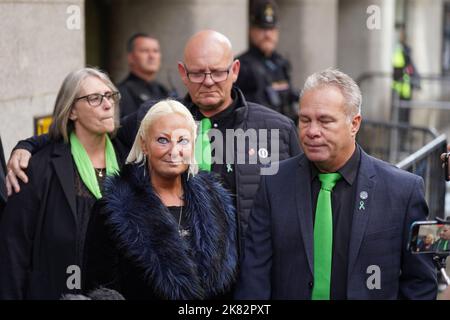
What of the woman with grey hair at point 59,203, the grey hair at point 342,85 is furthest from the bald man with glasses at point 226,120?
the grey hair at point 342,85

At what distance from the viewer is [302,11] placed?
15.0 m

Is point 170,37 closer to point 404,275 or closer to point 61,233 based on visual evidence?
point 61,233

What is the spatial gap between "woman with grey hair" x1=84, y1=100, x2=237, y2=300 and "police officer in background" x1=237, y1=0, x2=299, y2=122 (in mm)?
4867

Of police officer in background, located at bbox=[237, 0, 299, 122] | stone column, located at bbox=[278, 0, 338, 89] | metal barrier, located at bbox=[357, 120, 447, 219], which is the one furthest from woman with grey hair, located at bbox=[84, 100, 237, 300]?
stone column, located at bbox=[278, 0, 338, 89]

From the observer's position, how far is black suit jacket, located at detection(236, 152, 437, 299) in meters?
4.13

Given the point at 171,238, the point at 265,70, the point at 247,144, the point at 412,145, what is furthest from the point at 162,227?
the point at 412,145

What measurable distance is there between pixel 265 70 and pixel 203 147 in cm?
458

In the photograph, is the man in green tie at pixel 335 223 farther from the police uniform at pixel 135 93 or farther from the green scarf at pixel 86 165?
the police uniform at pixel 135 93

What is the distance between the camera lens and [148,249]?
14.1 feet

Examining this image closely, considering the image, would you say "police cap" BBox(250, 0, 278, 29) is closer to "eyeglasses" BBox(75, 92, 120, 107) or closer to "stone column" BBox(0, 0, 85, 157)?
"stone column" BBox(0, 0, 85, 157)

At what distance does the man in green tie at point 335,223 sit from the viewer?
4117 mm

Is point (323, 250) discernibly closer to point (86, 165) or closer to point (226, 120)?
point (226, 120)

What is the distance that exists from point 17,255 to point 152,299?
0.96m
